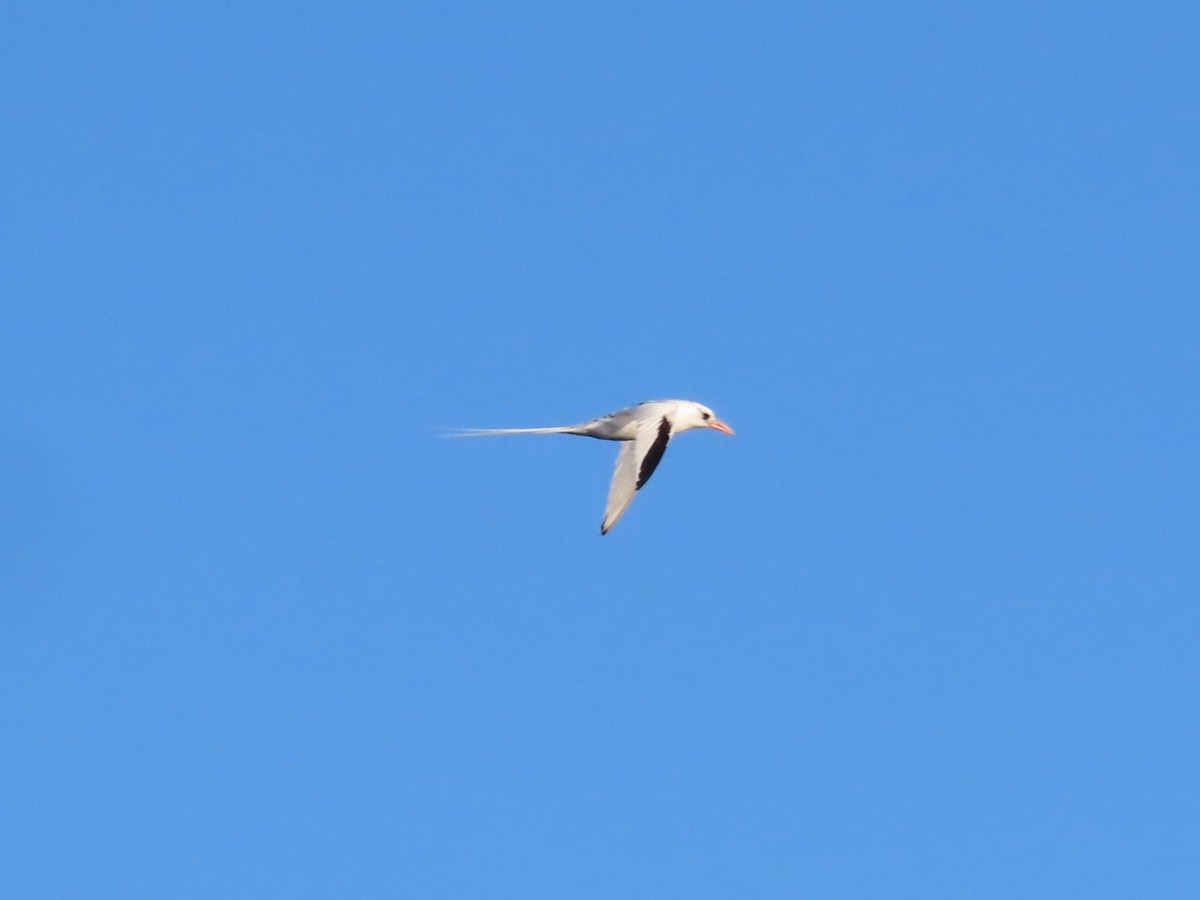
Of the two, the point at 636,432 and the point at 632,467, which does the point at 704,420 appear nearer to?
the point at 636,432

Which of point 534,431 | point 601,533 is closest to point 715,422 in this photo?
point 534,431

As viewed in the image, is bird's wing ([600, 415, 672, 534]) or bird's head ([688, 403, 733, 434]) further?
bird's head ([688, 403, 733, 434])

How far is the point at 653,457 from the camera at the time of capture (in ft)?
84.7

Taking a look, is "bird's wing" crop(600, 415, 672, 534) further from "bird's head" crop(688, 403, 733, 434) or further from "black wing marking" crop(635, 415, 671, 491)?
"bird's head" crop(688, 403, 733, 434)

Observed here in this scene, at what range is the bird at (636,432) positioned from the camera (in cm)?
2517

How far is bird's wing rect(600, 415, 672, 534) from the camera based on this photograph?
25.0 metres

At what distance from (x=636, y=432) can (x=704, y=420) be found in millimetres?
2290

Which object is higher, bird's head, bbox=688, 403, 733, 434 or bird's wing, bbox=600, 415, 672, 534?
bird's head, bbox=688, 403, 733, 434

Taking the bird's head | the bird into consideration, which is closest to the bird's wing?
the bird

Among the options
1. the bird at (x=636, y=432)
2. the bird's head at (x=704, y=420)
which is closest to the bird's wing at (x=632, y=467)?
the bird at (x=636, y=432)

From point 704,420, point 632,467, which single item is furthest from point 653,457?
point 704,420

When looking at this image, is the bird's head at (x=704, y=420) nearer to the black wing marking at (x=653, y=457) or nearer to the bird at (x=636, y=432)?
the bird at (x=636, y=432)

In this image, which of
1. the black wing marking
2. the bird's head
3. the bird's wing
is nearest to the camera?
the bird's wing

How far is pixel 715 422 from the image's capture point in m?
30.4
